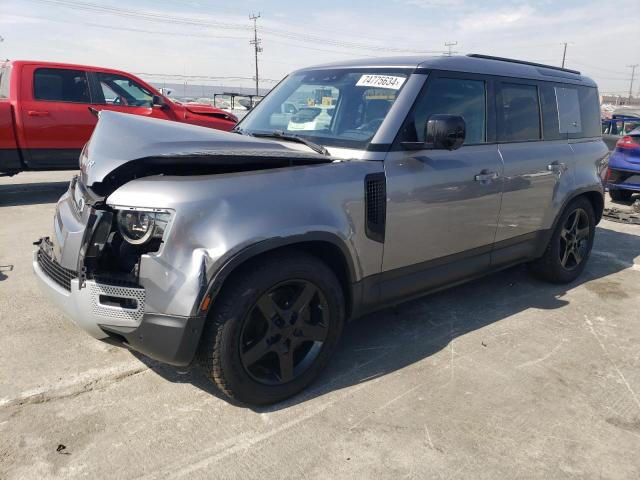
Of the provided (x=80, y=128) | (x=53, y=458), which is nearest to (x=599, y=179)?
(x=53, y=458)

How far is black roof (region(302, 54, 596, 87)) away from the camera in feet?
11.6

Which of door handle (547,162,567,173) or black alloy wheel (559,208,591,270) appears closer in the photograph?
door handle (547,162,567,173)

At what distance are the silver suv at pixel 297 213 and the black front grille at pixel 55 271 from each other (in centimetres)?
1

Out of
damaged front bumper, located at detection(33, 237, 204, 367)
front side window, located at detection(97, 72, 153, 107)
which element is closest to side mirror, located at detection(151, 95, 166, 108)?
front side window, located at detection(97, 72, 153, 107)

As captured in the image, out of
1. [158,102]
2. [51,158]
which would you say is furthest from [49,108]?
[158,102]

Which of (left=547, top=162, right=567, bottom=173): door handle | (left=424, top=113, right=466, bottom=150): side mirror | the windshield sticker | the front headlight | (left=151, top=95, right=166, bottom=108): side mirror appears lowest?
the front headlight

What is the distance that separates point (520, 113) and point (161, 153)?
2984 millimetres

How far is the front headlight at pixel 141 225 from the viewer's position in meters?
2.42

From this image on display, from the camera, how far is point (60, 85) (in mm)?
8125

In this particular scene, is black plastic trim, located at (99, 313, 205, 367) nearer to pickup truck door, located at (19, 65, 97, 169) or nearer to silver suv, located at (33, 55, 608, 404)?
silver suv, located at (33, 55, 608, 404)

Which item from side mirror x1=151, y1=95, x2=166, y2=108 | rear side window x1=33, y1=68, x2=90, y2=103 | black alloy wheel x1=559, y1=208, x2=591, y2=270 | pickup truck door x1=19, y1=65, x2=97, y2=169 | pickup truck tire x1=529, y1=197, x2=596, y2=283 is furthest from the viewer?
side mirror x1=151, y1=95, x2=166, y2=108

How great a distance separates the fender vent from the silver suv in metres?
0.01

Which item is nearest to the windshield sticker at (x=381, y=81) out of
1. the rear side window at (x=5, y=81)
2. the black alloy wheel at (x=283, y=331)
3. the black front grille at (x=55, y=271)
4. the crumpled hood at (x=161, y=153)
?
the crumpled hood at (x=161, y=153)

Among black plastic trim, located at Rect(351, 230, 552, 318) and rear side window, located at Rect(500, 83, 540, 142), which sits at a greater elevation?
rear side window, located at Rect(500, 83, 540, 142)
